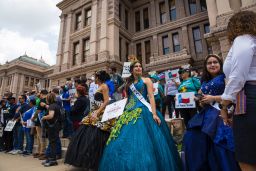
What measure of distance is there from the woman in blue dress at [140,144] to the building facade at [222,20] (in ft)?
28.3

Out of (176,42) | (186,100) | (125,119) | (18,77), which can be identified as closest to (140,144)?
(125,119)

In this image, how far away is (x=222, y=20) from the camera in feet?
33.9

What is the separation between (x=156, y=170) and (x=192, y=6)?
1759cm

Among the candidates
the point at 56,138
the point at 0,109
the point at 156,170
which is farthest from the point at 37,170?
the point at 0,109

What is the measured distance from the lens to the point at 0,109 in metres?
6.73

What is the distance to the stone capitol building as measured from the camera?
1504 cm

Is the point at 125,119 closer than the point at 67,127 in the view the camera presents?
Yes

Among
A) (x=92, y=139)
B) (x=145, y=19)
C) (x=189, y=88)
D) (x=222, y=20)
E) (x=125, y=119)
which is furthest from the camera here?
(x=145, y=19)

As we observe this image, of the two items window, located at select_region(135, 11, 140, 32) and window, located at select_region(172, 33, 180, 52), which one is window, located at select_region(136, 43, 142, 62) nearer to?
window, located at select_region(135, 11, 140, 32)

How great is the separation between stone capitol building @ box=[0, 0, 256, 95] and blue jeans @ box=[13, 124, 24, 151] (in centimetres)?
915

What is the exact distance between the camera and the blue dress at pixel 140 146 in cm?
201

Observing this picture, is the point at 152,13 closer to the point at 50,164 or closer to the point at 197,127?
the point at 50,164

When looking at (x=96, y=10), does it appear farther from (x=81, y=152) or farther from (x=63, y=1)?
(x=81, y=152)

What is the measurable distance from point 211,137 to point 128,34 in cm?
1723
